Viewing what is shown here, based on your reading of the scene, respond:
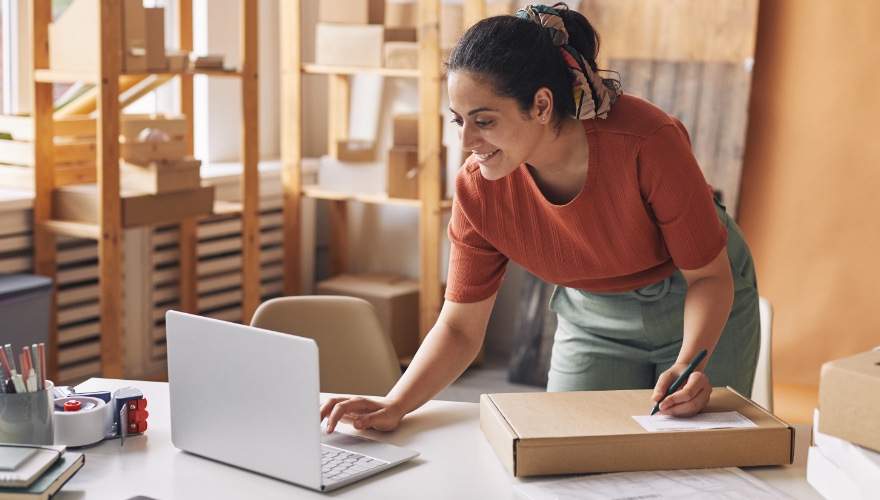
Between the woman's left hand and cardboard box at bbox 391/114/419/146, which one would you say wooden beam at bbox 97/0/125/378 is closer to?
cardboard box at bbox 391/114/419/146

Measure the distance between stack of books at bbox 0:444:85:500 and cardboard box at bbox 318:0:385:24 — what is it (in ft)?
9.49

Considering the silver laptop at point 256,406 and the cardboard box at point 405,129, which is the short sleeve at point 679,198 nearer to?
the silver laptop at point 256,406

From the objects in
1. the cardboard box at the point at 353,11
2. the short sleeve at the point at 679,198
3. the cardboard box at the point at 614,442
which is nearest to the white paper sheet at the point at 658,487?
the cardboard box at the point at 614,442

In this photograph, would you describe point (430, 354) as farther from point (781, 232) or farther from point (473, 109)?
point (781, 232)

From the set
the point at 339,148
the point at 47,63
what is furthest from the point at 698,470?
the point at 339,148

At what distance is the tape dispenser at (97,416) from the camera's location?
162cm

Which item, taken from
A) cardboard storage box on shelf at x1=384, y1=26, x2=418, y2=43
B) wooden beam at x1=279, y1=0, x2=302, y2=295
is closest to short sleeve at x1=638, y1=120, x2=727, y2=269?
cardboard storage box on shelf at x1=384, y1=26, x2=418, y2=43

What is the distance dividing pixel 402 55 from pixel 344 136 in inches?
25.3

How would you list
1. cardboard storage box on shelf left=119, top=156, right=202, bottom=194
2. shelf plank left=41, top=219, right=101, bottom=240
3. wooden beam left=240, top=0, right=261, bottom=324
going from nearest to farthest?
shelf plank left=41, top=219, right=101, bottom=240
cardboard storage box on shelf left=119, top=156, right=202, bottom=194
wooden beam left=240, top=0, right=261, bottom=324

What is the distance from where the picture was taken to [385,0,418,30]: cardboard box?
4.25 meters

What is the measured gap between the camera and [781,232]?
151 inches

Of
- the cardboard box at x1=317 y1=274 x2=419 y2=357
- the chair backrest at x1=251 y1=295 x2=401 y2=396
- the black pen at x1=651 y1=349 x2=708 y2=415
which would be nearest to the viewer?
the black pen at x1=651 y1=349 x2=708 y2=415

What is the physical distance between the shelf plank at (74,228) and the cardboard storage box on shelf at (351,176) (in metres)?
1.20

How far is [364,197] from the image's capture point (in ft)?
14.2
